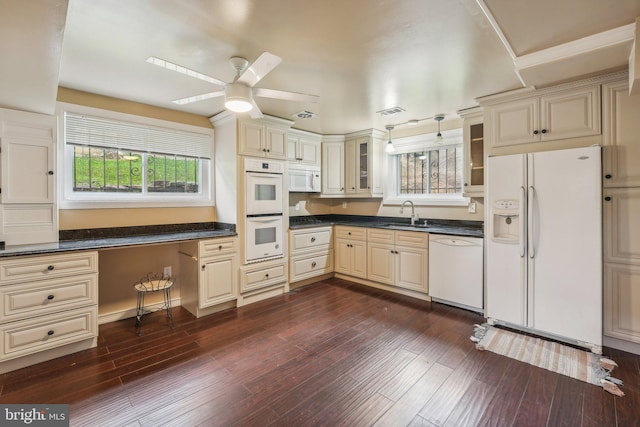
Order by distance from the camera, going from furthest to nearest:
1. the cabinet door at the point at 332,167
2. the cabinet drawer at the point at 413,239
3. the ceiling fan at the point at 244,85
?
the cabinet door at the point at 332,167
the cabinet drawer at the point at 413,239
the ceiling fan at the point at 244,85

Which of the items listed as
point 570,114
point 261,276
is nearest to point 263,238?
point 261,276

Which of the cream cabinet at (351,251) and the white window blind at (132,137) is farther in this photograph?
the cream cabinet at (351,251)

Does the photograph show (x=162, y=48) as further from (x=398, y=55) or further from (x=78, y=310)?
(x=78, y=310)

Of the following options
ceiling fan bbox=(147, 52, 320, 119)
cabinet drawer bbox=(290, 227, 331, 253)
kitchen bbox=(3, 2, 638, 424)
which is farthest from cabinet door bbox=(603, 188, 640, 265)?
cabinet drawer bbox=(290, 227, 331, 253)

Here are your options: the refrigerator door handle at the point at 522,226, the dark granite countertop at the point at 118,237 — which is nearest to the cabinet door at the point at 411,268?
the refrigerator door handle at the point at 522,226

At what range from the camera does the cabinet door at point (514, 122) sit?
2758 mm

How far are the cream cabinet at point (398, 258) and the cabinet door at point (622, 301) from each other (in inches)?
64.5

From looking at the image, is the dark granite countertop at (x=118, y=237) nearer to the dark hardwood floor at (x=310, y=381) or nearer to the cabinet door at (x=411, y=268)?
the dark hardwood floor at (x=310, y=381)

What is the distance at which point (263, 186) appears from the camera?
147 inches

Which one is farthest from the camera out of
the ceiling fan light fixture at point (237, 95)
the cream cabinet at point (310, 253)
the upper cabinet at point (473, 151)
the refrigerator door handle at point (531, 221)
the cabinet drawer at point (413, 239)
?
the cream cabinet at point (310, 253)

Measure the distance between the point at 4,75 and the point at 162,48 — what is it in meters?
0.97

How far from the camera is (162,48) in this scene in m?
2.09

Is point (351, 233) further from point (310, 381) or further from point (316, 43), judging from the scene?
point (316, 43)

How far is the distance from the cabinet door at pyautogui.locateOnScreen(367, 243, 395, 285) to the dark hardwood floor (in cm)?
103
